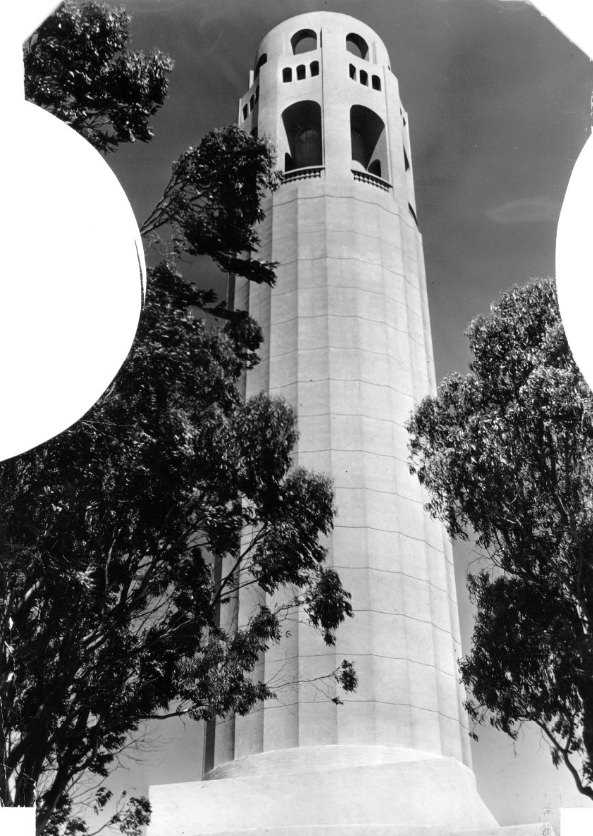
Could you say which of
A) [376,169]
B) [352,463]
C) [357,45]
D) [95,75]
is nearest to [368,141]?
[376,169]

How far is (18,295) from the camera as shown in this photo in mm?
3906

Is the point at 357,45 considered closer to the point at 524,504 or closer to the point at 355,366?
the point at 355,366

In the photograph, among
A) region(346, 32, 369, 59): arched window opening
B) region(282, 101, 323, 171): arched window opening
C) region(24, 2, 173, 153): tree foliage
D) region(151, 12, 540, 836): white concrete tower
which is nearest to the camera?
region(151, 12, 540, 836): white concrete tower

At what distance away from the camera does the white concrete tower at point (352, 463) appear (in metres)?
3.62

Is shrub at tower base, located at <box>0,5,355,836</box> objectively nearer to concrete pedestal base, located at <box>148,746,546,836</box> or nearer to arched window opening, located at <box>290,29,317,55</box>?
concrete pedestal base, located at <box>148,746,546,836</box>

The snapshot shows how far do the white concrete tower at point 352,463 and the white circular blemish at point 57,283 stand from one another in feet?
2.47

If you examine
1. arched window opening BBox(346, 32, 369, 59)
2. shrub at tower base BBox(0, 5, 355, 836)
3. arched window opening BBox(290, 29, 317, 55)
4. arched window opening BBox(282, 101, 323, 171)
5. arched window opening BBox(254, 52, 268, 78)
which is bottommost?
shrub at tower base BBox(0, 5, 355, 836)

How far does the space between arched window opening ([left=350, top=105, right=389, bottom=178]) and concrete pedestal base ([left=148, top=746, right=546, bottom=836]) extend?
3090 mm

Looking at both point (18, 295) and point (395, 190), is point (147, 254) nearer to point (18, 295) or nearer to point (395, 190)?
point (18, 295)

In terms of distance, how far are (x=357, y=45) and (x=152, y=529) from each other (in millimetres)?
3006

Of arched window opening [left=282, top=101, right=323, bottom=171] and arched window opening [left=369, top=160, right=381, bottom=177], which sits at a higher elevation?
arched window opening [left=282, top=101, right=323, bottom=171]

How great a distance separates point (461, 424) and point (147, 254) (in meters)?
1.90

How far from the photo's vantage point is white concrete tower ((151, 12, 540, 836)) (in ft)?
11.9

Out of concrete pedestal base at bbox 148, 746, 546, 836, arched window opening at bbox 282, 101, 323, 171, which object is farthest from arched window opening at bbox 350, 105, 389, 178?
concrete pedestal base at bbox 148, 746, 546, 836
